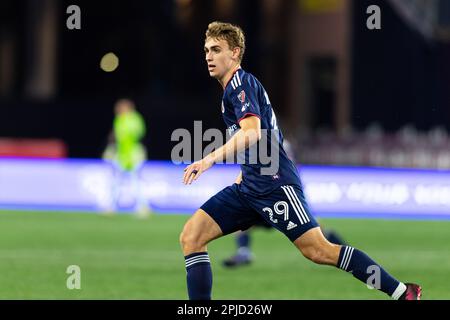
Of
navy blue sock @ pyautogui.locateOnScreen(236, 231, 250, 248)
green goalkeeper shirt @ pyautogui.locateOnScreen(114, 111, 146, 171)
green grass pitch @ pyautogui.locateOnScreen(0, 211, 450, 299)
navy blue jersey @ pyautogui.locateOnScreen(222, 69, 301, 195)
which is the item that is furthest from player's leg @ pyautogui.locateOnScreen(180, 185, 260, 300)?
green goalkeeper shirt @ pyautogui.locateOnScreen(114, 111, 146, 171)

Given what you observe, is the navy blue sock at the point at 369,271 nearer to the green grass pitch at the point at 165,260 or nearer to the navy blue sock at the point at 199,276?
the navy blue sock at the point at 199,276

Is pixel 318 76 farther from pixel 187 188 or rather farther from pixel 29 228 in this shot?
pixel 29 228

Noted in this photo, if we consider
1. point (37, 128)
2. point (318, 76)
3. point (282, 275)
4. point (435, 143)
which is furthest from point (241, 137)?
point (318, 76)

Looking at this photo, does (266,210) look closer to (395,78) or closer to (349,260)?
(349,260)

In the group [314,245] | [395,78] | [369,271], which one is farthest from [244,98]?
[395,78]

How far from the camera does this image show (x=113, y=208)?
821 inches

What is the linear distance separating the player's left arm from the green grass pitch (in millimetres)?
2918

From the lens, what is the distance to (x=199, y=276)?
27.2 ft

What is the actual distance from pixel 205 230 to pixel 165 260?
5.50 metres

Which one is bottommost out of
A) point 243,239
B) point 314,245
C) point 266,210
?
point 243,239

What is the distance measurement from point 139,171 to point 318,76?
9.70 metres

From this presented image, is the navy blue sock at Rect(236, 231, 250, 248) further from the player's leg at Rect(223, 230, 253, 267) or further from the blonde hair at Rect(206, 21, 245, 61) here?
the blonde hair at Rect(206, 21, 245, 61)

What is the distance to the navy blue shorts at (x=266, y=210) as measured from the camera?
827 centimetres

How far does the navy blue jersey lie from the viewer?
8164mm
